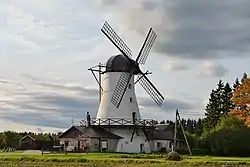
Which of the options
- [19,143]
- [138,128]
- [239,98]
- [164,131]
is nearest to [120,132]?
[138,128]

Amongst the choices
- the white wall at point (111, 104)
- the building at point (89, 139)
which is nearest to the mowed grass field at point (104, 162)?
the building at point (89, 139)

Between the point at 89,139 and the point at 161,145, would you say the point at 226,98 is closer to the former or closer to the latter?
the point at 161,145

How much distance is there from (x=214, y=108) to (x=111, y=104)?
33.2 m

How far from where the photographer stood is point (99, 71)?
263 feet

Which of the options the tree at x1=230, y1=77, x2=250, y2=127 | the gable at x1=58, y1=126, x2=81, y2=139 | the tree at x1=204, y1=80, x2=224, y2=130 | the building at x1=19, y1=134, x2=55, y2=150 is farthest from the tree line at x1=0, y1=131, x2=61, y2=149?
the tree at x1=230, y1=77, x2=250, y2=127

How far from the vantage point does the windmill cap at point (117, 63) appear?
7881cm

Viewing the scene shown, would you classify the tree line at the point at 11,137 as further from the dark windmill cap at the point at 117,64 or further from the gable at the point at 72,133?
the dark windmill cap at the point at 117,64

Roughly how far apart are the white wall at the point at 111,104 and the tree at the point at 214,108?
2413cm

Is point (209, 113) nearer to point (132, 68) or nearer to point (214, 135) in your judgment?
point (214, 135)

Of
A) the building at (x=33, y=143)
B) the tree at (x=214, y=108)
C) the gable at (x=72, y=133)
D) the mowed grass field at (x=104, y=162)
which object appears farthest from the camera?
the tree at (x=214, y=108)

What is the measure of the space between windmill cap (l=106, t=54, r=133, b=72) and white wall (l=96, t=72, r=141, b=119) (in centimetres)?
62

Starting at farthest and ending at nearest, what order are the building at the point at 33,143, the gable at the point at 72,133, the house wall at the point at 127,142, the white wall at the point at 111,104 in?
the building at the point at 33,143
the gable at the point at 72,133
the house wall at the point at 127,142
the white wall at the point at 111,104

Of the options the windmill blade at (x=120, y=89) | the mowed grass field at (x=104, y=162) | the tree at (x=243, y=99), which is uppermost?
the windmill blade at (x=120, y=89)

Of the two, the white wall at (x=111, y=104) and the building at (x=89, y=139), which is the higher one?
the white wall at (x=111, y=104)
